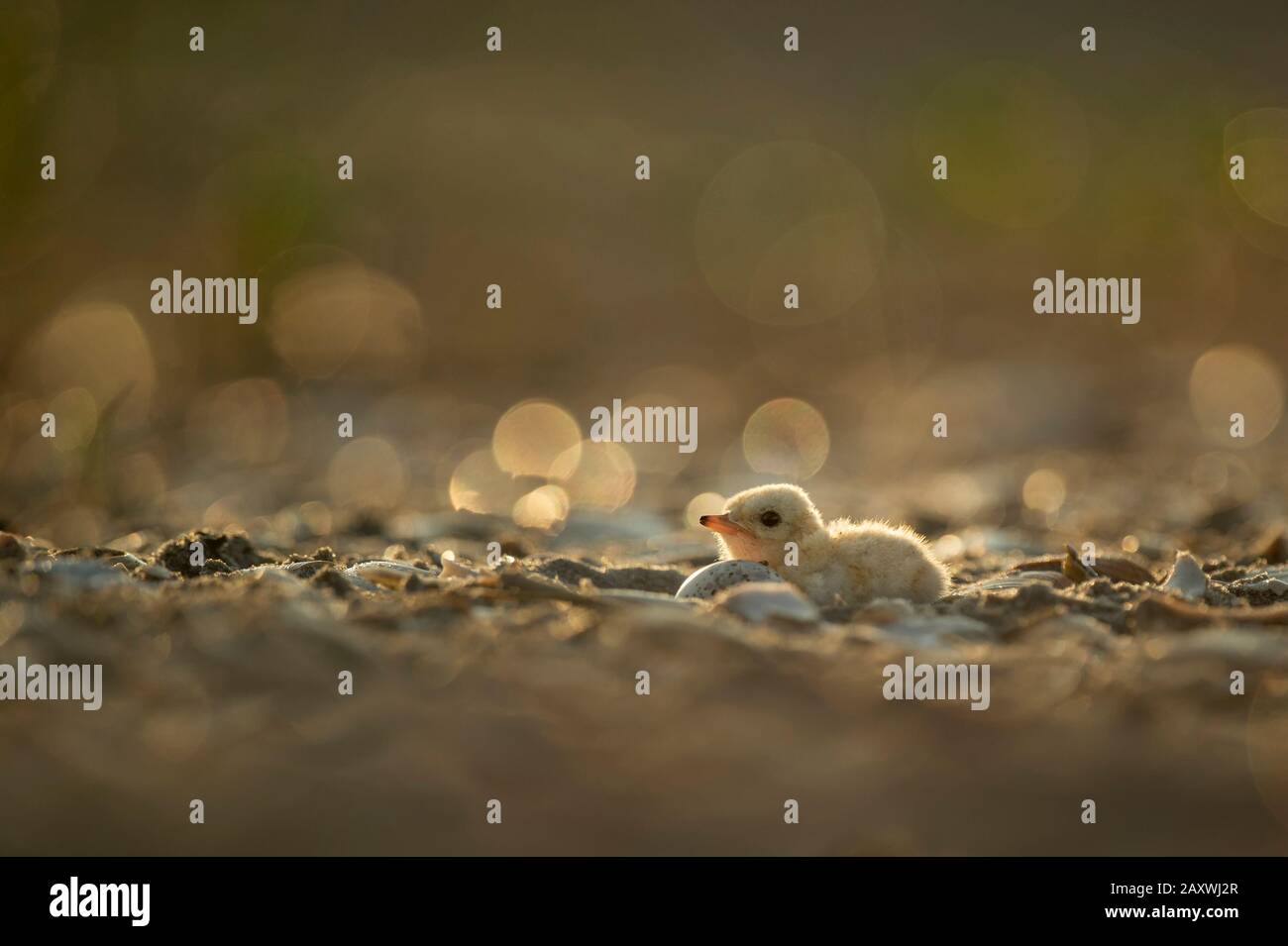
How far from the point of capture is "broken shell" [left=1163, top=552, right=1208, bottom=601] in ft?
17.1

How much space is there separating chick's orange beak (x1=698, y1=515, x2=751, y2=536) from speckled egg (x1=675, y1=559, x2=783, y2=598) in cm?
65

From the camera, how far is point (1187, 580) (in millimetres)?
5336

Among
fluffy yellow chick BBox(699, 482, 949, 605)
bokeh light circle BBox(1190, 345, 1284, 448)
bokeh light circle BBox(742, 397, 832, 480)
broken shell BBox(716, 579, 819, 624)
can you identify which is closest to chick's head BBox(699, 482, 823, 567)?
fluffy yellow chick BBox(699, 482, 949, 605)

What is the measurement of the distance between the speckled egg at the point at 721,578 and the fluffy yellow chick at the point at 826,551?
1.11 ft

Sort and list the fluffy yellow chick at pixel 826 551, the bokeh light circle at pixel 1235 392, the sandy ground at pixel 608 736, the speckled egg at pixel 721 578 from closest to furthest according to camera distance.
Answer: the sandy ground at pixel 608 736 < the speckled egg at pixel 721 578 < the fluffy yellow chick at pixel 826 551 < the bokeh light circle at pixel 1235 392

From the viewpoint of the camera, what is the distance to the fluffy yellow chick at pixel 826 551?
17.5 ft

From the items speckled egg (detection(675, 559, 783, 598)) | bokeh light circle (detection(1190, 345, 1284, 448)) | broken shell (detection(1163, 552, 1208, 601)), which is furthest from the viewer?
bokeh light circle (detection(1190, 345, 1284, 448))

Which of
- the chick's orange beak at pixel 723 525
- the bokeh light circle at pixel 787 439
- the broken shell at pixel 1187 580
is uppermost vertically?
the bokeh light circle at pixel 787 439

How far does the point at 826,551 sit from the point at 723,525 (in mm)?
495

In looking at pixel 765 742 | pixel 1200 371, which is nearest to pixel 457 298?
pixel 1200 371

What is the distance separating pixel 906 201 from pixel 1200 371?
8940 millimetres

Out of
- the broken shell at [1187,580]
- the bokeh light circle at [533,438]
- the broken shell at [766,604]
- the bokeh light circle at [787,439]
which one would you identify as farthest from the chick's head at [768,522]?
the bokeh light circle at [533,438]

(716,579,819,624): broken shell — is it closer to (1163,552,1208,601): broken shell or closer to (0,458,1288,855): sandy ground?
(0,458,1288,855): sandy ground

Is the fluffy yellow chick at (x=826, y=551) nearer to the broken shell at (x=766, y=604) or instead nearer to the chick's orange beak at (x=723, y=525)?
the chick's orange beak at (x=723, y=525)
